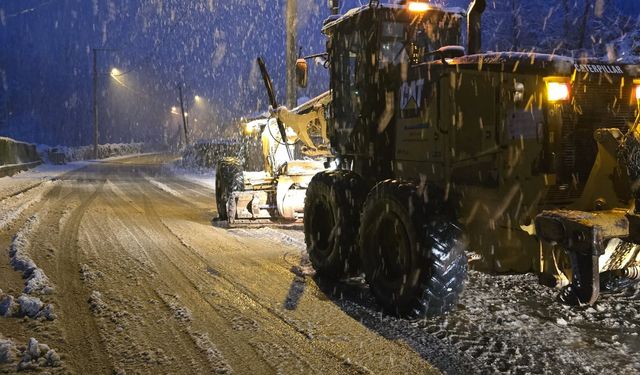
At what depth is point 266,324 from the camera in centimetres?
509

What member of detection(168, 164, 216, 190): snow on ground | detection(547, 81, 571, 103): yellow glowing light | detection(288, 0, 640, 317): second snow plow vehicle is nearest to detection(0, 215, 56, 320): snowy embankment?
detection(288, 0, 640, 317): second snow plow vehicle

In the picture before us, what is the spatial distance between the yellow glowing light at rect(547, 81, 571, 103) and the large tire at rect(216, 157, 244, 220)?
785 cm

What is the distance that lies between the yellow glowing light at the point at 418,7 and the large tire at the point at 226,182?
19.8 ft

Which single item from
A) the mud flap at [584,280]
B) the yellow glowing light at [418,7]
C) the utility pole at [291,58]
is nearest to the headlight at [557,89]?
the mud flap at [584,280]

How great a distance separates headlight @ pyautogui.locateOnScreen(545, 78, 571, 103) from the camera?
4.52 metres

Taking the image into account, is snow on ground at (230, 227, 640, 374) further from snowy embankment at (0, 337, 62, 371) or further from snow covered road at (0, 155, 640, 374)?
snowy embankment at (0, 337, 62, 371)

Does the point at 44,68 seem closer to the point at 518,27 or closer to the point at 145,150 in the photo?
the point at 145,150

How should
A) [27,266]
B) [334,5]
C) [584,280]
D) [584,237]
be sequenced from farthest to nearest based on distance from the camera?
[334,5] < [27,266] < [584,280] < [584,237]

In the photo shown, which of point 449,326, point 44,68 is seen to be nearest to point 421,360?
point 449,326

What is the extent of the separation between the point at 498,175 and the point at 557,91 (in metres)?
0.79

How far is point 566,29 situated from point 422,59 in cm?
4061

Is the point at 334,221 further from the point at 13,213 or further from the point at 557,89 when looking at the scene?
the point at 13,213

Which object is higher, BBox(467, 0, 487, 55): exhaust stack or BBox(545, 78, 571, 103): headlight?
BBox(467, 0, 487, 55): exhaust stack

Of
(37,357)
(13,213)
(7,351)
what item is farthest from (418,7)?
(13,213)
